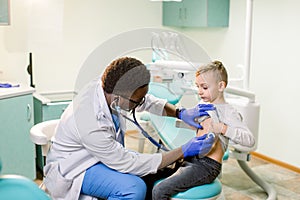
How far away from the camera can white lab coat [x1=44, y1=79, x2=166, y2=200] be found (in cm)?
166

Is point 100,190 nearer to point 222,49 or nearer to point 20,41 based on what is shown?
point 20,41

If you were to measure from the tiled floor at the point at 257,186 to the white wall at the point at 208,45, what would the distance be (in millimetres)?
145

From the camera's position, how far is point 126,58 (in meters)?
1.65

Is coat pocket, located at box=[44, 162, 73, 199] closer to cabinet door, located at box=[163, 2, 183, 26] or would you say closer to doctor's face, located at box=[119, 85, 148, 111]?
doctor's face, located at box=[119, 85, 148, 111]

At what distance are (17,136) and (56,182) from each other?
1.17 metres

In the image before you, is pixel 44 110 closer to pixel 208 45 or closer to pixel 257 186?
pixel 257 186

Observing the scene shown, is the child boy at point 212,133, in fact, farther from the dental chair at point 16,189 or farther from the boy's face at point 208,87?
the dental chair at point 16,189

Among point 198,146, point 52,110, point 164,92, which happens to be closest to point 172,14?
point 52,110

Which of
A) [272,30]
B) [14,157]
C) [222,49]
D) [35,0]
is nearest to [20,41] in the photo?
[35,0]

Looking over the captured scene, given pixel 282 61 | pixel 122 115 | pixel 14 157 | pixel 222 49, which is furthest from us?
pixel 222 49

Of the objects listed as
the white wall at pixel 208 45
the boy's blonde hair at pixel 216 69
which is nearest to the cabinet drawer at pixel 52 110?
the white wall at pixel 208 45

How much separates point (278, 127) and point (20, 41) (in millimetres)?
2277

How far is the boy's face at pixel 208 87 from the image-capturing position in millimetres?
1896

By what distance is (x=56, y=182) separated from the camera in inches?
68.9
